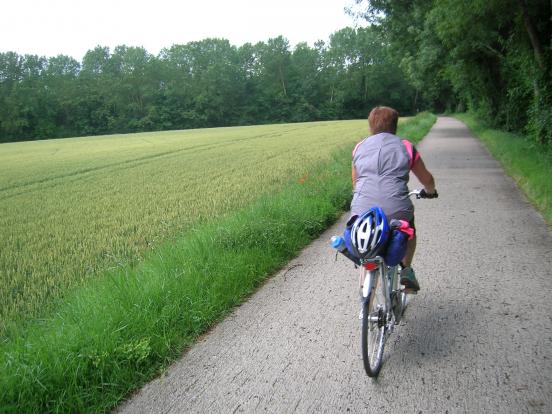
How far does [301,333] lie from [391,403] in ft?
3.47

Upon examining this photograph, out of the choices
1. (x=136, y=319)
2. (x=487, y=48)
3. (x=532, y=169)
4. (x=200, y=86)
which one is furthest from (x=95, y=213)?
(x=200, y=86)

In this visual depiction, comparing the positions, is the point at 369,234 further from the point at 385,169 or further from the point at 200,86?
the point at 200,86

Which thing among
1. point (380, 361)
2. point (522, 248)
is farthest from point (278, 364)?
point (522, 248)

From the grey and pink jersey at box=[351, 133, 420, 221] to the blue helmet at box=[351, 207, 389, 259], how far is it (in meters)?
0.32

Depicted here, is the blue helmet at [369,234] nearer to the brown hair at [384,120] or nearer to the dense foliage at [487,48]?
the brown hair at [384,120]

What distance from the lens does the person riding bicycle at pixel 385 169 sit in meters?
2.95

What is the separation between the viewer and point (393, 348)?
3.24m

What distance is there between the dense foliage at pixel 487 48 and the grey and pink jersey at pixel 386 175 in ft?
29.9

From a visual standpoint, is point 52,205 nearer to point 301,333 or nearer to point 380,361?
point 301,333

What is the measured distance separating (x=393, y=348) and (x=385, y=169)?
1402 mm

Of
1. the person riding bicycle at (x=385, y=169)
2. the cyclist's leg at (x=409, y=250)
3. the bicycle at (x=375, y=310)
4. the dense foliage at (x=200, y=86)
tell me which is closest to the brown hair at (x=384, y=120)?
the person riding bicycle at (x=385, y=169)

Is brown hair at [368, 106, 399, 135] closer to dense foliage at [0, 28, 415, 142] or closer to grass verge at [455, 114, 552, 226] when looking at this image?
grass verge at [455, 114, 552, 226]

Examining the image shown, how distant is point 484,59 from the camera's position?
2095cm

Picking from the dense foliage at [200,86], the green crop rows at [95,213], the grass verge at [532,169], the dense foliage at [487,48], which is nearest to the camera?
the green crop rows at [95,213]
